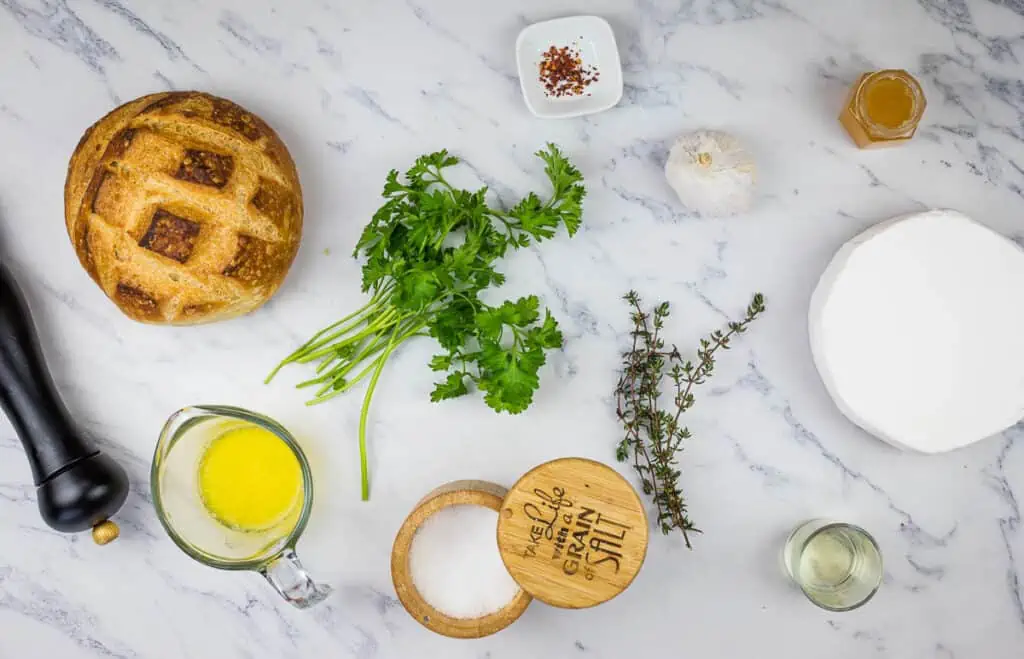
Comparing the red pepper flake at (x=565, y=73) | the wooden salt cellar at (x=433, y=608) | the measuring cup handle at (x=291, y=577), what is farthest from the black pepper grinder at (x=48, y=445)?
the red pepper flake at (x=565, y=73)

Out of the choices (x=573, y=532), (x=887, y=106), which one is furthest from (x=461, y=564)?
(x=887, y=106)

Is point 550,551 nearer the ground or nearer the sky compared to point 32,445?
nearer the ground

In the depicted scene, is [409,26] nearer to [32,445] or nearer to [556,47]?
[556,47]

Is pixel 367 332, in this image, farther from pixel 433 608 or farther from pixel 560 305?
pixel 433 608

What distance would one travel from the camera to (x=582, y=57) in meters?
1.66

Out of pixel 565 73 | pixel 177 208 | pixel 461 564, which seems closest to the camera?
pixel 177 208

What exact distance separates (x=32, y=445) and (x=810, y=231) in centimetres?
152

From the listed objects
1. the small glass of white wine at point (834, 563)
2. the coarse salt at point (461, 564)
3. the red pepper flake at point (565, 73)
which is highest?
the red pepper flake at point (565, 73)

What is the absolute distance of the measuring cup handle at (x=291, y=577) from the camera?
151cm

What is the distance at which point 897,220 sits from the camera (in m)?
1.55

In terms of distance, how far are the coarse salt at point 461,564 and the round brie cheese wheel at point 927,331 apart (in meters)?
0.69

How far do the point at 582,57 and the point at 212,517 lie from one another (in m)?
1.11

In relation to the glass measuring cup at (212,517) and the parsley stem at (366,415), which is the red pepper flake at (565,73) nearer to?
the parsley stem at (366,415)

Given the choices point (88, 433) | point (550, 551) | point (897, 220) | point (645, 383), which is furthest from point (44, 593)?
point (897, 220)
